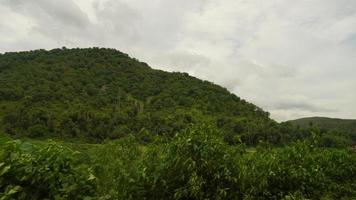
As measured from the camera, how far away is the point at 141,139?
995 centimetres

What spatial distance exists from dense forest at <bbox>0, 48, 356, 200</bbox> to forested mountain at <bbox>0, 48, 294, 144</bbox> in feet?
0.93

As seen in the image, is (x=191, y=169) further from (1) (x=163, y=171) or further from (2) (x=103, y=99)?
(2) (x=103, y=99)

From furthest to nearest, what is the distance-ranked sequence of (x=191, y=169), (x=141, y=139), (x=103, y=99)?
(x=103, y=99) < (x=141, y=139) < (x=191, y=169)

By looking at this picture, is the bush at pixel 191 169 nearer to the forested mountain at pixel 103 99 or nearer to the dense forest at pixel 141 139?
the dense forest at pixel 141 139

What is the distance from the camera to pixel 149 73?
111062 millimetres

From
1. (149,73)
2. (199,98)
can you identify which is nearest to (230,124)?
(199,98)

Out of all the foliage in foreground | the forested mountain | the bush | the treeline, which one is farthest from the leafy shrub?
the forested mountain

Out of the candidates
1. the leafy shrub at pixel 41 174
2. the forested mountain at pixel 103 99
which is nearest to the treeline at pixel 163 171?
the leafy shrub at pixel 41 174

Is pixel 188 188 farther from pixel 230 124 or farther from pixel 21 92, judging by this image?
pixel 21 92

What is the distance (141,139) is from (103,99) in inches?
3317

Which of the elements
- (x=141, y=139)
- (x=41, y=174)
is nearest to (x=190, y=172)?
(x=41, y=174)

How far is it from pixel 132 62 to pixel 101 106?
28330 mm

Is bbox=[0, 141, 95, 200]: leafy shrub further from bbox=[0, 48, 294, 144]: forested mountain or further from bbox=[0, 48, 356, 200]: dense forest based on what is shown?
bbox=[0, 48, 294, 144]: forested mountain

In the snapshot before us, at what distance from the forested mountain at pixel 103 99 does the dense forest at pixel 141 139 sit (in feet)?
0.93
